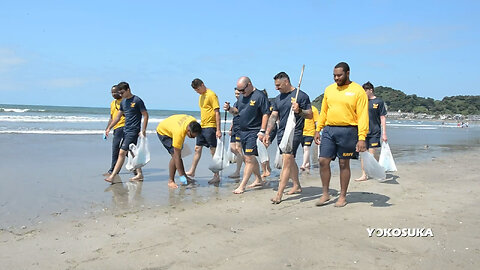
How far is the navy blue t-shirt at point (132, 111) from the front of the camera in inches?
276

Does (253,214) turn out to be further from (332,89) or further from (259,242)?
(332,89)

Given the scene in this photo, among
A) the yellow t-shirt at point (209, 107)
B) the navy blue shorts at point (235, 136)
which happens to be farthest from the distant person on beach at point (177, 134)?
the navy blue shorts at point (235, 136)

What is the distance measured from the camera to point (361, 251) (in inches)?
132

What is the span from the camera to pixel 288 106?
5523mm

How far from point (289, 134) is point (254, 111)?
1089mm

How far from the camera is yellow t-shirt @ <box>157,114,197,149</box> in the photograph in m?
6.05

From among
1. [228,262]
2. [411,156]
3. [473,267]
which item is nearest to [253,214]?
[228,262]

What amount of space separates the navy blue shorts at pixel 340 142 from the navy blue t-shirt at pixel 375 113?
2.57 m

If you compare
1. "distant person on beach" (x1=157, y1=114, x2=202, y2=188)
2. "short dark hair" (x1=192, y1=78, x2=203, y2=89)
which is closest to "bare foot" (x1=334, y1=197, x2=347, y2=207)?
"distant person on beach" (x1=157, y1=114, x2=202, y2=188)

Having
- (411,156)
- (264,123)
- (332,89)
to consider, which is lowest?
(411,156)

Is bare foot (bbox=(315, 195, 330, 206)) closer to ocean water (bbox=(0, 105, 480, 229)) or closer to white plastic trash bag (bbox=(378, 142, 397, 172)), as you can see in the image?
ocean water (bbox=(0, 105, 480, 229))

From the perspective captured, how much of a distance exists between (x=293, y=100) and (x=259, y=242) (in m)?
2.30

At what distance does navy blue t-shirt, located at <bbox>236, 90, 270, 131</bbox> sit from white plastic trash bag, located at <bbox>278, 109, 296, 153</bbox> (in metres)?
0.91

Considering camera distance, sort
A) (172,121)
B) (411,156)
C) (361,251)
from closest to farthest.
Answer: (361,251) < (172,121) < (411,156)
